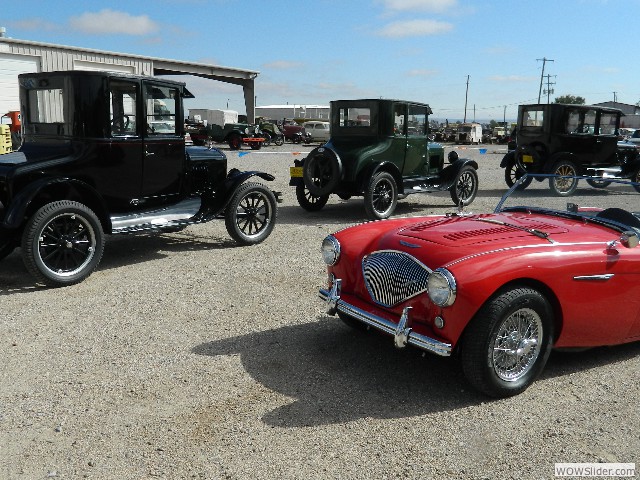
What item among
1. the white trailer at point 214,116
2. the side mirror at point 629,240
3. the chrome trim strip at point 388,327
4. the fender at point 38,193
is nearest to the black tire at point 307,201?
the fender at point 38,193

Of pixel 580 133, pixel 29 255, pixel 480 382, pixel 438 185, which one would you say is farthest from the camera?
pixel 580 133

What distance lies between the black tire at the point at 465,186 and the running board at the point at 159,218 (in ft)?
18.6

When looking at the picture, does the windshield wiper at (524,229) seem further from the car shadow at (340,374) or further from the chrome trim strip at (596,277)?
the car shadow at (340,374)

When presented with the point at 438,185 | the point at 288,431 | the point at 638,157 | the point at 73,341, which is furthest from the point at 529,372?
the point at 638,157

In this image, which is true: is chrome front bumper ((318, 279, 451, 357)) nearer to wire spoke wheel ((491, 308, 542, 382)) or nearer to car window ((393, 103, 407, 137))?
wire spoke wheel ((491, 308, 542, 382))

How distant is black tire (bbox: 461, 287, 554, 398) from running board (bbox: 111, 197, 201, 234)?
4.27 metres

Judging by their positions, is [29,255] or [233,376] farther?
[29,255]

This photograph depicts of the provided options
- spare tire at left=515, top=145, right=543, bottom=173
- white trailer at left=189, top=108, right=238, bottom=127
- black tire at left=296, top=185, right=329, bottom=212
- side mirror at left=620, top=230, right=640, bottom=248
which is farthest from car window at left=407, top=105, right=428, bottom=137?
white trailer at left=189, top=108, right=238, bottom=127

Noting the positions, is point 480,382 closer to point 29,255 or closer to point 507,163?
point 29,255

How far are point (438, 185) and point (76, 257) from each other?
23.3 feet

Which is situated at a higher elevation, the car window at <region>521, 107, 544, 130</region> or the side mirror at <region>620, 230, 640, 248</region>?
the car window at <region>521, 107, 544, 130</region>

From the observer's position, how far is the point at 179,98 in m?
7.17

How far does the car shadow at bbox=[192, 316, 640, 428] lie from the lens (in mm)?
3438

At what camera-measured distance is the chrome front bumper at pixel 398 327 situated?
130 inches
